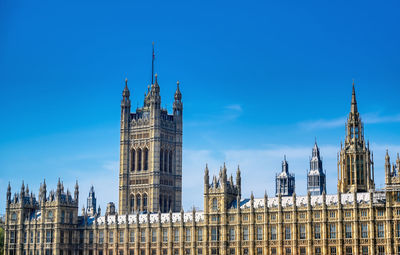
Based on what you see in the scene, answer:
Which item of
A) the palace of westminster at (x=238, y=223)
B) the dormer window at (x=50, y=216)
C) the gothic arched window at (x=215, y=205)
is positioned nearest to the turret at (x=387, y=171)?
the palace of westminster at (x=238, y=223)

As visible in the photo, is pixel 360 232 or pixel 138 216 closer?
pixel 360 232

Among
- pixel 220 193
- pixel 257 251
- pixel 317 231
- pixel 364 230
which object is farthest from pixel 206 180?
pixel 364 230

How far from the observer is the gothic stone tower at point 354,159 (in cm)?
16375

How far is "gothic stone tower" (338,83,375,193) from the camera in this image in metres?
164

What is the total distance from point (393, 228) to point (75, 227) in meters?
81.4

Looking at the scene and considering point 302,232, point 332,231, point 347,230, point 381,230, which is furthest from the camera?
point 302,232

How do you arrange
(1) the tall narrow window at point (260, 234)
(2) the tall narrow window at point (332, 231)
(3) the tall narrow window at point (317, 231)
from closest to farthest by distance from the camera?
1. (2) the tall narrow window at point (332, 231)
2. (3) the tall narrow window at point (317, 231)
3. (1) the tall narrow window at point (260, 234)

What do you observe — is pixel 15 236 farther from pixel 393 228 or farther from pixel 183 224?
pixel 393 228

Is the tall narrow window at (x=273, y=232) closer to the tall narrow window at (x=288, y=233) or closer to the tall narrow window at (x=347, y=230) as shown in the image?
the tall narrow window at (x=288, y=233)

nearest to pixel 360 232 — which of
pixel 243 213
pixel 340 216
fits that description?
pixel 340 216

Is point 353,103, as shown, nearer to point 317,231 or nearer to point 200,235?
point 317,231

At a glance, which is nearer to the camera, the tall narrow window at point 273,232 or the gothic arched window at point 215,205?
the tall narrow window at point 273,232

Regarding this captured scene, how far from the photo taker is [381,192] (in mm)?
136625

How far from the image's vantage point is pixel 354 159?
165m
